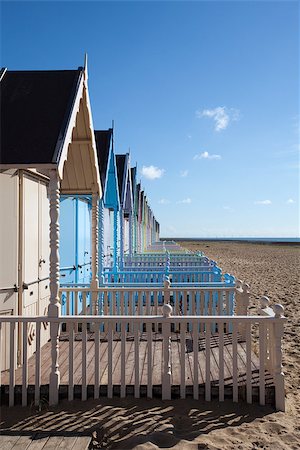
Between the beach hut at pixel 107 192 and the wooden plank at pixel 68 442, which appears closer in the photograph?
the wooden plank at pixel 68 442

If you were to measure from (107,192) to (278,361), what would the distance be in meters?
9.49

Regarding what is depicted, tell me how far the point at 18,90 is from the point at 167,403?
173 inches

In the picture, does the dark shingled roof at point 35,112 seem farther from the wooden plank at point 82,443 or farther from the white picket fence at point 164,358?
the wooden plank at point 82,443

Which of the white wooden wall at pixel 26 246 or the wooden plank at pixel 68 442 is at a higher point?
the white wooden wall at pixel 26 246

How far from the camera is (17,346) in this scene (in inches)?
227

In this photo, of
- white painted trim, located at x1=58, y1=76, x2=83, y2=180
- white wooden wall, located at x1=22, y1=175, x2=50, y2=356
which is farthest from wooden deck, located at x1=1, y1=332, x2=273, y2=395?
white painted trim, located at x1=58, y1=76, x2=83, y2=180

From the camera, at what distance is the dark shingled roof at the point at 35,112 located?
15.3 feet

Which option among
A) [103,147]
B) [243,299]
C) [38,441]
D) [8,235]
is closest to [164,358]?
[38,441]

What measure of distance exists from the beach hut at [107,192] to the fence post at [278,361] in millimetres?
5428

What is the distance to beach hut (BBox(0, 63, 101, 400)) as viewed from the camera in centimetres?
475

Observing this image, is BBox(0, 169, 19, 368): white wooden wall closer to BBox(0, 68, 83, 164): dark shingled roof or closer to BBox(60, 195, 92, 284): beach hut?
BBox(0, 68, 83, 164): dark shingled roof

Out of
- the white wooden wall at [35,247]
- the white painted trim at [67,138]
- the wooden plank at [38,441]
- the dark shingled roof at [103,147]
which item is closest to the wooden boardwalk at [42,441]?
the wooden plank at [38,441]

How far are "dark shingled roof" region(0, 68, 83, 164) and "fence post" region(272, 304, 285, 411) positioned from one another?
10.7 ft

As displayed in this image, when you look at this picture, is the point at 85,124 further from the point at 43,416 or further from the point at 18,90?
the point at 43,416
